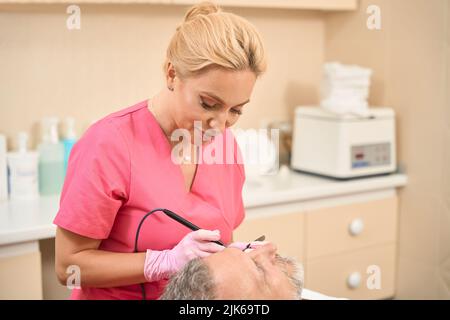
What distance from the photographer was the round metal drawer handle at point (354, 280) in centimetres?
232

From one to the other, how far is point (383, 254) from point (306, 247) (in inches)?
16.0

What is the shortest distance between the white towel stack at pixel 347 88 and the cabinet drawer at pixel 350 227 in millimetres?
392

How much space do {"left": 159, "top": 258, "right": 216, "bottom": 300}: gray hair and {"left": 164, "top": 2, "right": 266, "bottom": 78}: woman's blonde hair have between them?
1.33ft

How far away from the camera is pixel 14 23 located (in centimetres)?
198

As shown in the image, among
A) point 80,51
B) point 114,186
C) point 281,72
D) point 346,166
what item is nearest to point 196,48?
point 114,186

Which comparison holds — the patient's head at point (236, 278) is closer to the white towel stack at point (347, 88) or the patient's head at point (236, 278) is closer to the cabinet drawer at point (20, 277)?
the cabinet drawer at point (20, 277)

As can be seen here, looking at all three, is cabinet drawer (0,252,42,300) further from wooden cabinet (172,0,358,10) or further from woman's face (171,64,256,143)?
wooden cabinet (172,0,358,10)

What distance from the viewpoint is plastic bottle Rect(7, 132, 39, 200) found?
194 cm

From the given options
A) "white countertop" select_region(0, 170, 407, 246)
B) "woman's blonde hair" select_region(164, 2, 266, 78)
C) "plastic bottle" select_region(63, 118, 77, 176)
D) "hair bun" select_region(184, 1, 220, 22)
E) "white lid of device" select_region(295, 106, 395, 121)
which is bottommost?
"white countertop" select_region(0, 170, 407, 246)

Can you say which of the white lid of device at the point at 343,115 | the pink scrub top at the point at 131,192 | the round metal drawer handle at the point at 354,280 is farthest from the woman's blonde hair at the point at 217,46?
the round metal drawer handle at the point at 354,280

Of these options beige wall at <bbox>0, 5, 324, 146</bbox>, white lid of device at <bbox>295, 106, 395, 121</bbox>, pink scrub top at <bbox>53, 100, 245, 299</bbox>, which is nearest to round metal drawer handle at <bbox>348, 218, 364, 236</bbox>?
white lid of device at <bbox>295, 106, 395, 121</bbox>

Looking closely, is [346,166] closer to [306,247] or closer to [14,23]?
[306,247]

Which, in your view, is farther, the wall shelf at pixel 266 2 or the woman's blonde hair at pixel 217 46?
the wall shelf at pixel 266 2

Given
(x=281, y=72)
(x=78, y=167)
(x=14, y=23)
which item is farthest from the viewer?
(x=281, y=72)
